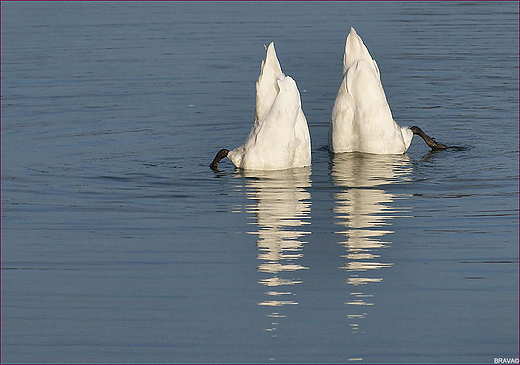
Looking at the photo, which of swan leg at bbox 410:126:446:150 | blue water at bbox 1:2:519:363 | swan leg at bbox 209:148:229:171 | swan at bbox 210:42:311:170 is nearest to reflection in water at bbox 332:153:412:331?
blue water at bbox 1:2:519:363

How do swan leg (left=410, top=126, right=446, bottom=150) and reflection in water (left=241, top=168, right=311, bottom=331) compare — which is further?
swan leg (left=410, top=126, right=446, bottom=150)

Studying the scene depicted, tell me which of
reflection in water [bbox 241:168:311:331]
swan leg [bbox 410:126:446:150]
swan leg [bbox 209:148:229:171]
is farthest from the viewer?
swan leg [bbox 410:126:446:150]

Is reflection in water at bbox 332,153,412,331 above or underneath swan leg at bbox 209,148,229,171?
underneath

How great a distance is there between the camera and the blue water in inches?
324

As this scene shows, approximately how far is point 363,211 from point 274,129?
7.03 feet

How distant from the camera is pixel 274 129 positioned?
1351 cm

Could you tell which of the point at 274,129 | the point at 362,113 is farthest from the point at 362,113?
the point at 274,129

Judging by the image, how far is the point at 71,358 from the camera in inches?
310

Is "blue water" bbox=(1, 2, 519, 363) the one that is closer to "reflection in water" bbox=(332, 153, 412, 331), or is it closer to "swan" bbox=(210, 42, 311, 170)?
"reflection in water" bbox=(332, 153, 412, 331)

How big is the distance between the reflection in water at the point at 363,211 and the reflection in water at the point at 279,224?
43 cm

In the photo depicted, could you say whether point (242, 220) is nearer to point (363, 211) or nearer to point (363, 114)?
point (363, 211)

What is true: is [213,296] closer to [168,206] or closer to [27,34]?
[168,206]

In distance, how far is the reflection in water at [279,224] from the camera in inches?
364

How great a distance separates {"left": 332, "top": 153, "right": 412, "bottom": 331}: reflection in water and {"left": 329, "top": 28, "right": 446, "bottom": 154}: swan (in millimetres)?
181
